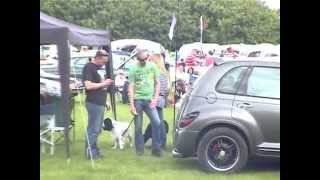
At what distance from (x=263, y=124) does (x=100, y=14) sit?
1700 millimetres

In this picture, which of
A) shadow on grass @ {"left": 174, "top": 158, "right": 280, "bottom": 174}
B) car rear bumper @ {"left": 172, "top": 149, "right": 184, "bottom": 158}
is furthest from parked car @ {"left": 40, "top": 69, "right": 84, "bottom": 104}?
shadow on grass @ {"left": 174, "top": 158, "right": 280, "bottom": 174}

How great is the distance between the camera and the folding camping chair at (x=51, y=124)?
5.21m

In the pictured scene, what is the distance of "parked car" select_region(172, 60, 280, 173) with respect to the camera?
205 inches

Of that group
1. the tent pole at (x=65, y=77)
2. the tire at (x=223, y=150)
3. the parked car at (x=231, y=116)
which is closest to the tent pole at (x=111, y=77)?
the tent pole at (x=65, y=77)

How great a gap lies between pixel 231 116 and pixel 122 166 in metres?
1.05

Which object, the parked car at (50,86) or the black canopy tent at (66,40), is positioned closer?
the black canopy tent at (66,40)

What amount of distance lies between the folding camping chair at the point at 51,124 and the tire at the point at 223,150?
1174 mm

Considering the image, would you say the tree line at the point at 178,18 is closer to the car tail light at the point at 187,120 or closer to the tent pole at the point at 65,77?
the tent pole at the point at 65,77

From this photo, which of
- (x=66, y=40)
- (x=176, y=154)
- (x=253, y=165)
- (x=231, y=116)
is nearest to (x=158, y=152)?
(x=176, y=154)

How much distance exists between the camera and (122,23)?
526cm

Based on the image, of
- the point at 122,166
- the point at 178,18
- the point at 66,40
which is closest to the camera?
the point at 66,40

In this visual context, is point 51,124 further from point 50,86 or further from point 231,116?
point 231,116

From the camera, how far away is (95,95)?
525cm
